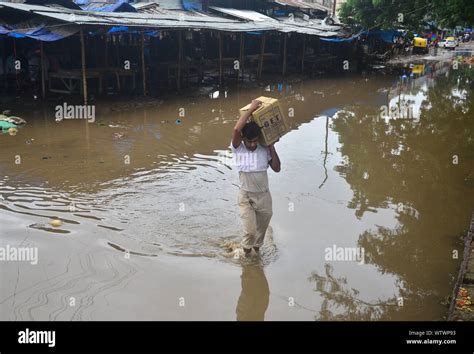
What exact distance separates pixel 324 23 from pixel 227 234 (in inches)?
1050

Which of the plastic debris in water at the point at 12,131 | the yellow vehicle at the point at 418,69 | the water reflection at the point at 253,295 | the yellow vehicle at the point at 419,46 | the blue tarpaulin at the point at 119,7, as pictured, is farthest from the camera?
the yellow vehicle at the point at 419,46

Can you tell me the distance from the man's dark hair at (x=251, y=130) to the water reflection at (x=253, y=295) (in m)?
1.45

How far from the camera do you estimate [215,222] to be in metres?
6.39

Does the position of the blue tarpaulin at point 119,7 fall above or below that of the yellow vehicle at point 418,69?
above

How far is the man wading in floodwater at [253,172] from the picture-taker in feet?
15.6

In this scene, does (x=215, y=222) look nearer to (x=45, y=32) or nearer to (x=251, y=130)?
(x=251, y=130)

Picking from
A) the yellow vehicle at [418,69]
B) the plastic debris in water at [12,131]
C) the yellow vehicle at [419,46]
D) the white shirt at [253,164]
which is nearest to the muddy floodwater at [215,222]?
the plastic debris in water at [12,131]

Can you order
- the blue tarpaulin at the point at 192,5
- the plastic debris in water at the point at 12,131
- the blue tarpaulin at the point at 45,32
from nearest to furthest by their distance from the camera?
the plastic debris in water at the point at 12,131
the blue tarpaulin at the point at 45,32
the blue tarpaulin at the point at 192,5

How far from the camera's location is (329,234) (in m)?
6.25

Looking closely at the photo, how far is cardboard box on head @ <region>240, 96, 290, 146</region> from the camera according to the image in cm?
470

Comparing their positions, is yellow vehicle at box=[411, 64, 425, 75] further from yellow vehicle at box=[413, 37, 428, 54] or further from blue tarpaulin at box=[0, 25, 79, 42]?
blue tarpaulin at box=[0, 25, 79, 42]

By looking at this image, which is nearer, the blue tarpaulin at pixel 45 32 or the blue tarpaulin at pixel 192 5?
the blue tarpaulin at pixel 45 32

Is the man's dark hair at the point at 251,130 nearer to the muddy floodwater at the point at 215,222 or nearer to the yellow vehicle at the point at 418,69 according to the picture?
the muddy floodwater at the point at 215,222

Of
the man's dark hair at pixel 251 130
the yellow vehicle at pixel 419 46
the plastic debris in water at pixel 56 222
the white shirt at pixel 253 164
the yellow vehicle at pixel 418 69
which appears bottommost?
the plastic debris in water at pixel 56 222
